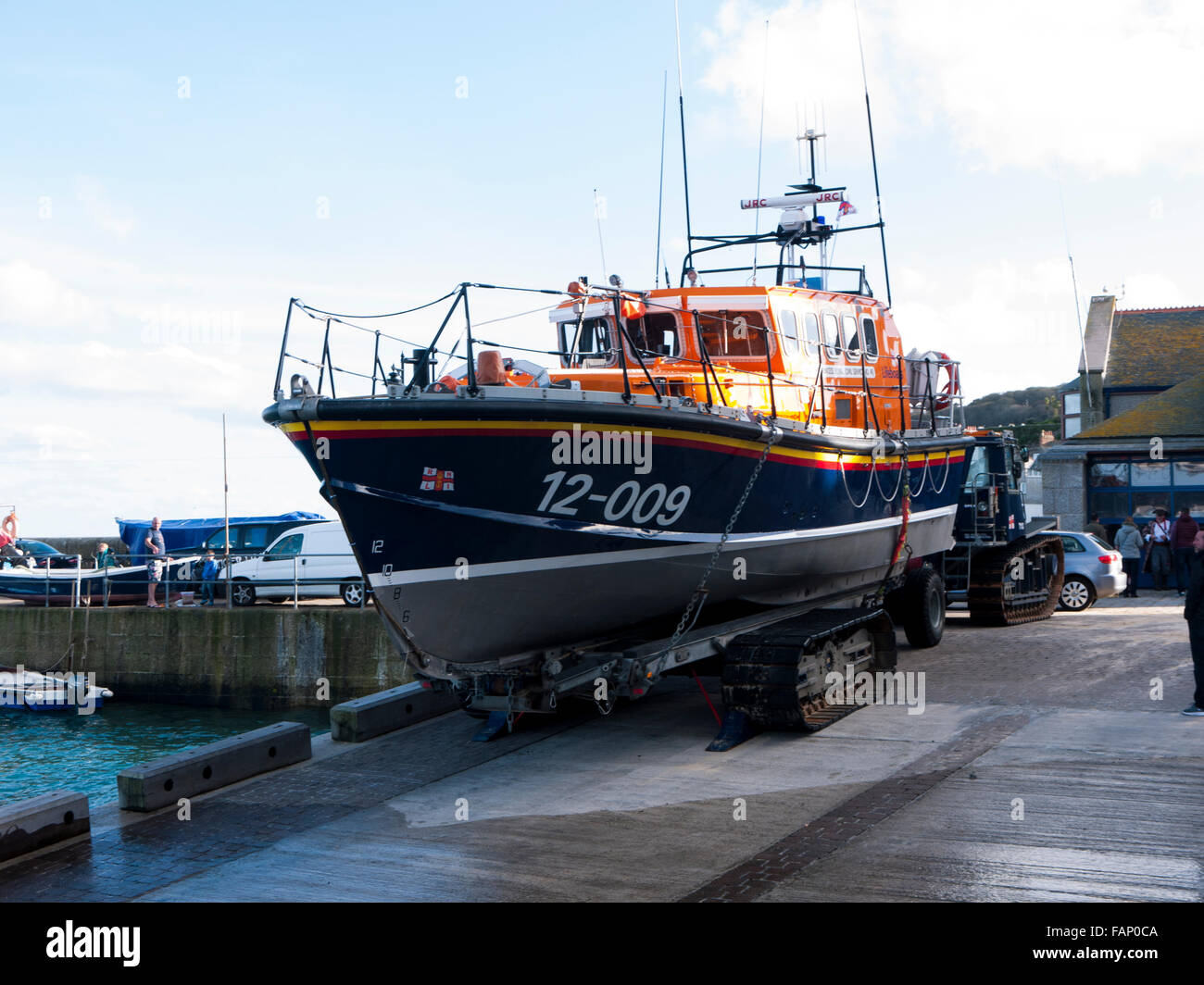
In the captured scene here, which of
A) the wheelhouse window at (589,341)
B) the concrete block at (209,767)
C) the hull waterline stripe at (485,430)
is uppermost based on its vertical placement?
the wheelhouse window at (589,341)

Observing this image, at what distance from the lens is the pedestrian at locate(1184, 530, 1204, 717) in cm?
885

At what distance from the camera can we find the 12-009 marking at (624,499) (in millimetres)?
7703

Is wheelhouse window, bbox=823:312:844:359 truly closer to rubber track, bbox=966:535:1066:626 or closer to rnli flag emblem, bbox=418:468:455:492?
rnli flag emblem, bbox=418:468:455:492

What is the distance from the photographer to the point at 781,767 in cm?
796

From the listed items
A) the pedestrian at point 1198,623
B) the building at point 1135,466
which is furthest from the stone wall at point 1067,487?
the pedestrian at point 1198,623

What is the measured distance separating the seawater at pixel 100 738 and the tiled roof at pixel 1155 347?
75.5 ft

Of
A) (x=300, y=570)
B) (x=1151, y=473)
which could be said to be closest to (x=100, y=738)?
(x=300, y=570)

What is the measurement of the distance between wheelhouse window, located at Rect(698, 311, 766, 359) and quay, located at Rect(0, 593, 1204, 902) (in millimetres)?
3301

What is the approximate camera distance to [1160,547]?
20.4 metres

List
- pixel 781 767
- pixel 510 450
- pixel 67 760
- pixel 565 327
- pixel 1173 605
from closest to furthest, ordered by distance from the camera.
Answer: pixel 510 450
pixel 781 767
pixel 565 327
pixel 67 760
pixel 1173 605

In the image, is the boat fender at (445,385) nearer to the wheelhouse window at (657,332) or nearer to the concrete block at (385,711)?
the wheelhouse window at (657,332)

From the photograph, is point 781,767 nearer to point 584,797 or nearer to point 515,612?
point 584,797

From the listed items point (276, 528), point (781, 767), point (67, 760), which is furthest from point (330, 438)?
point (276, 528)
